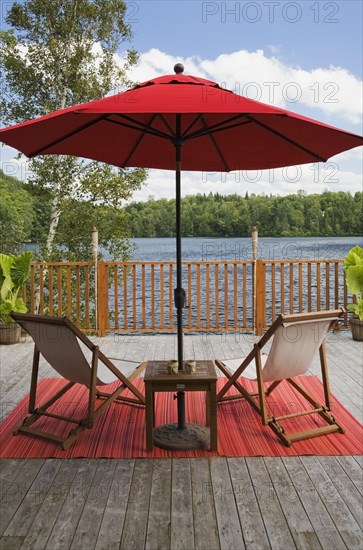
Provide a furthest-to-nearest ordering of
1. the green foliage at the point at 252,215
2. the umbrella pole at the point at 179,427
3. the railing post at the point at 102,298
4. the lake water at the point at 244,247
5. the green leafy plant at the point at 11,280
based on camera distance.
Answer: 1. the lake water at the point at 244,247
2. the green foliage at the point at 252,215
3. the railing post at the point at 102,298
4. the green leafy plant at the point at 11,280
5. the umbrella pole at the point at 179,427

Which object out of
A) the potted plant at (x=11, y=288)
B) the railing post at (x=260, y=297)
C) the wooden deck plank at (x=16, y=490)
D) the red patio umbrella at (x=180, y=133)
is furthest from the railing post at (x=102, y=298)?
the wooden deck plank at (x=16, y=490)

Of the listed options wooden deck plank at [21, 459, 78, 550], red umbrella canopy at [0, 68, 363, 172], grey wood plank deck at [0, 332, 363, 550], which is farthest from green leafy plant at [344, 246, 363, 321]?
wooden deck plank at [21, 459, 78, 550]

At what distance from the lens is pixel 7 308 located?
6613 millimetres

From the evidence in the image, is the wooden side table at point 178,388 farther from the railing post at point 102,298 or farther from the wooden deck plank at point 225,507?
the railing post at point 102,298

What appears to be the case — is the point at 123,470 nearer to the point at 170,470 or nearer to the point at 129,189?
the point at 170,470

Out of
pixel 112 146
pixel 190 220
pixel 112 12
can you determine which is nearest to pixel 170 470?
pixel 112 146

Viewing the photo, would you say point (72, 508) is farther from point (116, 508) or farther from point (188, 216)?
point (188, 216)

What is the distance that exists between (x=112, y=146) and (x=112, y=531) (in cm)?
284

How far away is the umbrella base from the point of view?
3.34 metres

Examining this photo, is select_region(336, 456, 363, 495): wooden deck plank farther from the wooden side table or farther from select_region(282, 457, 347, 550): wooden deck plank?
the wooden side table

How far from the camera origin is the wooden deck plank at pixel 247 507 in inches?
91.7

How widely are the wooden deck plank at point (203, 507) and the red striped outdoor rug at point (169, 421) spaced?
19 centimetres

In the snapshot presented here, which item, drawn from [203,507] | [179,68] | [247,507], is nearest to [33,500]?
[203,507]

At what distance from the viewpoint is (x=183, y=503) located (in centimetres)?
265
